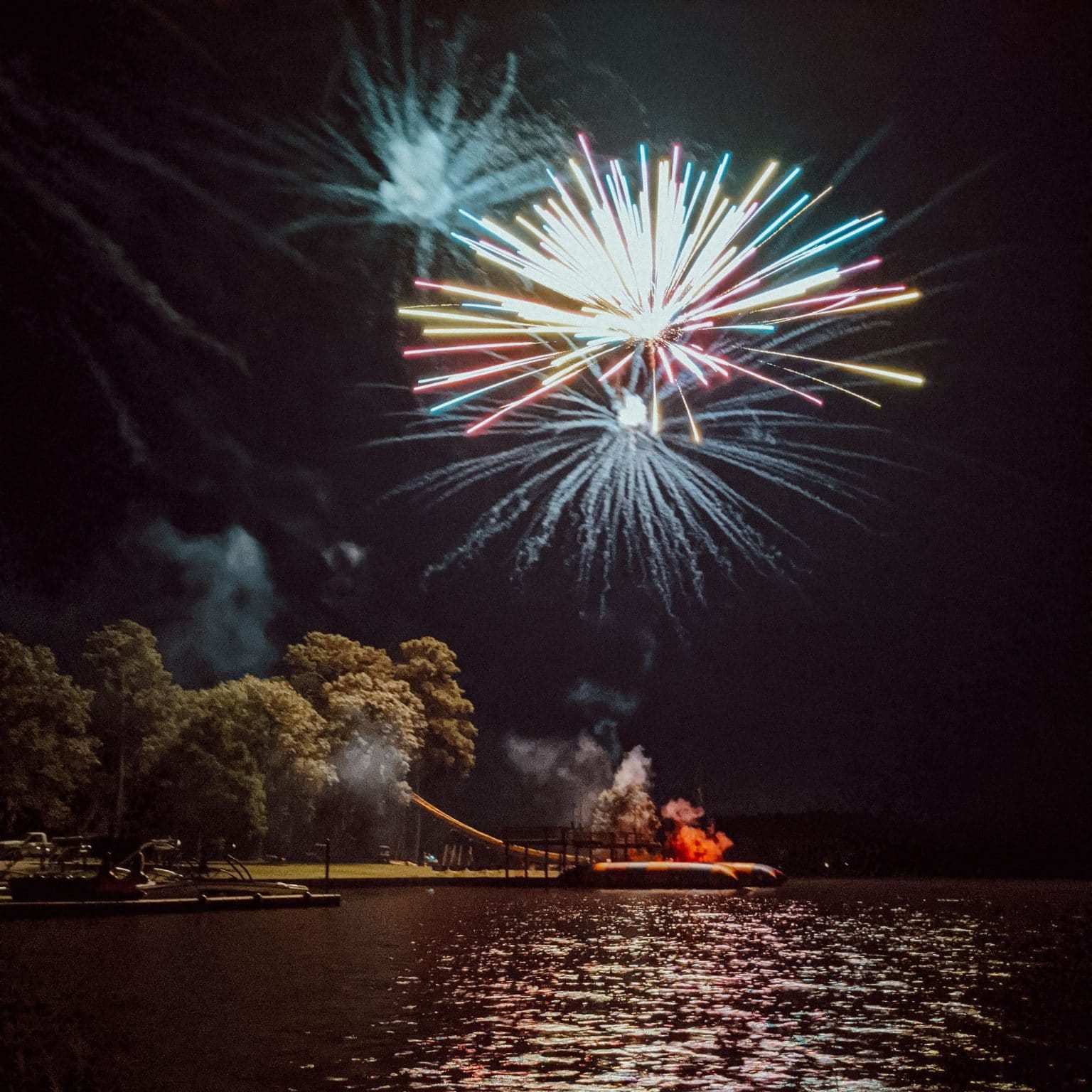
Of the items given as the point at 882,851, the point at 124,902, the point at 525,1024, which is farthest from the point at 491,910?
the point at 882,851

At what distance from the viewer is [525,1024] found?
21.3 metres

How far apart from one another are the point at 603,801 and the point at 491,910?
72.5 m

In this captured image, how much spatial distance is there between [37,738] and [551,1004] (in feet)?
178

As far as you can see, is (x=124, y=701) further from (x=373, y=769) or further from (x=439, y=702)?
(x=439, y=702)

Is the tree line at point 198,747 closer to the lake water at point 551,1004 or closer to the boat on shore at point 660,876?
the boat on shore at point 660,876

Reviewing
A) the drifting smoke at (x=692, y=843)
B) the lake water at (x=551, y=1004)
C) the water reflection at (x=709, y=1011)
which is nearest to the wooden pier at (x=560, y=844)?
the drifting smoke at (x=692, y=843)

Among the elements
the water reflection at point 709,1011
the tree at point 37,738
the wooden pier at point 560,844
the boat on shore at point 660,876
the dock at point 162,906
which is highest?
Answer: the tree at point 37,738

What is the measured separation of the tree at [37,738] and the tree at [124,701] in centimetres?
935

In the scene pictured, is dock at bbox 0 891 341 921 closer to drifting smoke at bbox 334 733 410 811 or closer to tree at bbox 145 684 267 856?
tree at bbox 145 684 267 856

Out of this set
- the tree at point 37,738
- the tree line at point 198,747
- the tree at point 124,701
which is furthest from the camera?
the tree at point 124,701

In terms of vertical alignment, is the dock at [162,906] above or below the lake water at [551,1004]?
above

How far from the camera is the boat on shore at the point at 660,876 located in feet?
342

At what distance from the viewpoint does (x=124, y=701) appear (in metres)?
84.3

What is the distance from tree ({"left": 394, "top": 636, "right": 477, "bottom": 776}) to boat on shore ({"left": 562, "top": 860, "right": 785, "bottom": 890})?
16.1 meters
